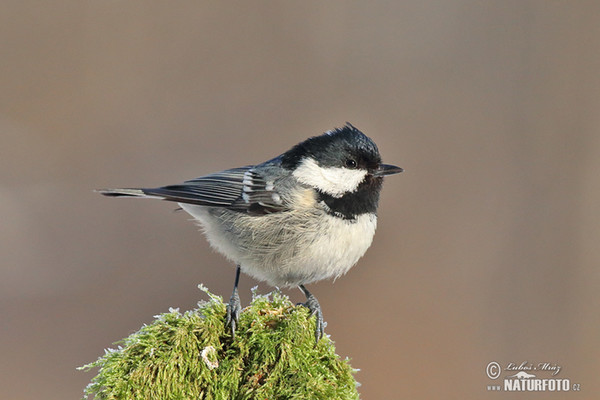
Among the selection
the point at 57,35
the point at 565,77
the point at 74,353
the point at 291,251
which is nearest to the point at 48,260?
the point at 74,353

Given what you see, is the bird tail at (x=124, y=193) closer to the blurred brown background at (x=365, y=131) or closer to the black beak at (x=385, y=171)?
the black beak at (x=385, y=171)

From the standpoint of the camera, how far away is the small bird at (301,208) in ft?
6.78

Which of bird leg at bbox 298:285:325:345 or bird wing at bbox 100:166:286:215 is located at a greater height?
bird wing at bbox 100:166:286:215

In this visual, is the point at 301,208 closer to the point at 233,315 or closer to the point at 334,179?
the point at 334,179

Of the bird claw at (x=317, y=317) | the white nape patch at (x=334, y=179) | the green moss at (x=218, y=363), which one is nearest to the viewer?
the green moss at (x=218, y=363)

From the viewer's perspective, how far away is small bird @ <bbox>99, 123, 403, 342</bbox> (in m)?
2.07

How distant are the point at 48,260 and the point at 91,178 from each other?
27.2 inches

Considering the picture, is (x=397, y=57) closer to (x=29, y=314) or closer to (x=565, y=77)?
(x=565, y=77)

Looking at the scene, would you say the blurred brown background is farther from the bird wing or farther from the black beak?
the black beak

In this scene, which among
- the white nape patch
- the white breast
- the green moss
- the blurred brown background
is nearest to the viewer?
the green moss

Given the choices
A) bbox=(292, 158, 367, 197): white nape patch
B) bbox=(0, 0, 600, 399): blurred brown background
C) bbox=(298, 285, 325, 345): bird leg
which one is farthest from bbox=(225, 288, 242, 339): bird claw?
bbox=(0, 0, 600, 399): blurred brown background

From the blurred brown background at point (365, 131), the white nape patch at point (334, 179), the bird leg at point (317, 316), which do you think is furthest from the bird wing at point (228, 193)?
the blurred brown background at point (365, 131)

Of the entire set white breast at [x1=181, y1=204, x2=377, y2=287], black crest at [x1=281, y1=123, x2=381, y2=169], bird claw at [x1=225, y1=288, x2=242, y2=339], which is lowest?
bird claw at [x1=225, y1=288, x2=242, y2=339]

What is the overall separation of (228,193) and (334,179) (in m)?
0.49
